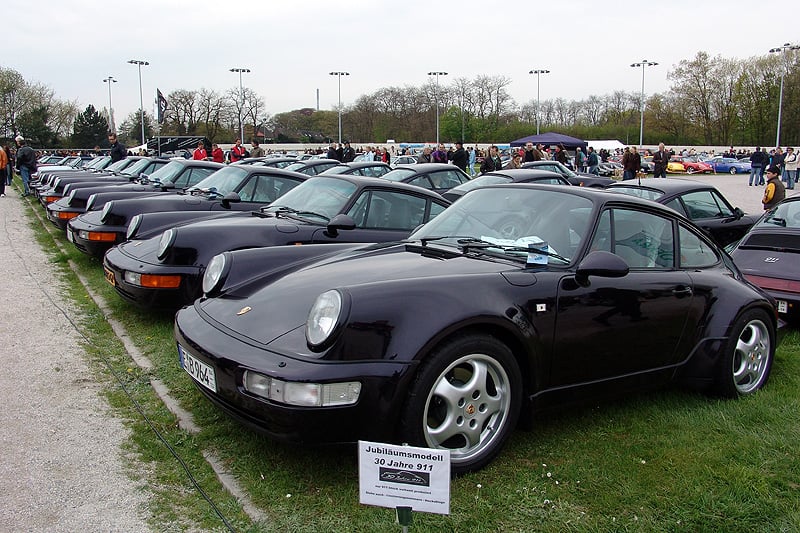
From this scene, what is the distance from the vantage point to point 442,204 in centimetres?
707

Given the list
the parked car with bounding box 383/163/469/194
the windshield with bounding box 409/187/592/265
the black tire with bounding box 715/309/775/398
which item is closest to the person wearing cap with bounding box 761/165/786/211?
the parked car with bounding box 383/163/469/194

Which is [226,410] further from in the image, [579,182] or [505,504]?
[579,182]

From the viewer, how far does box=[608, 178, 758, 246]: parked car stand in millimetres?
8953

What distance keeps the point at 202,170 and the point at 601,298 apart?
31.0 feet

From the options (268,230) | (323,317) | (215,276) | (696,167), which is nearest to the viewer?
(323,317)

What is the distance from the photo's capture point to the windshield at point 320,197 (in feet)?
21.6

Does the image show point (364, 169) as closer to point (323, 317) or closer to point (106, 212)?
point (106, 212)

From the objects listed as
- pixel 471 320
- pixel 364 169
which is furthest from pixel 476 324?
pixel 364 169

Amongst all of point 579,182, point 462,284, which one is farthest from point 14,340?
point 579,182

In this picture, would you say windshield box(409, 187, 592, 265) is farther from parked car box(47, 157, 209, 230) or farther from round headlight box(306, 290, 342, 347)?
parked car box(47, 157, 209, 230)

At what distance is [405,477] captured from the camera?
233 centimetres

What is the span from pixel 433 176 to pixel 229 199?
555 centimetres

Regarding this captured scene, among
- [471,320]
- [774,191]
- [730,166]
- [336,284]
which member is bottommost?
[730,166]

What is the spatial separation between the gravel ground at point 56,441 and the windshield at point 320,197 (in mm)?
2423
